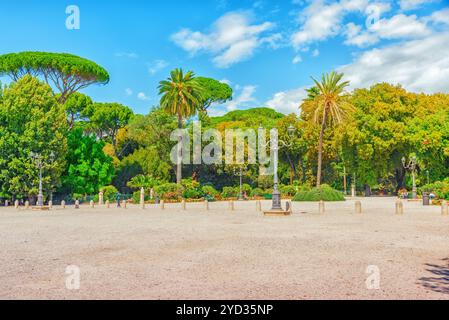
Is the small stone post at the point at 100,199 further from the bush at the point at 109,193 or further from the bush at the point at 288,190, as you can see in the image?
the bush at the point at 288,190

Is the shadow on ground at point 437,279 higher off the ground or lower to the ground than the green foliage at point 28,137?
lower

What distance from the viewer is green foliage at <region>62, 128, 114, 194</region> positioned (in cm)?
4783

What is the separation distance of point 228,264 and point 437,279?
4070mm

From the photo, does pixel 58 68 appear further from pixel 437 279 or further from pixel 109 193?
pixel 437 279

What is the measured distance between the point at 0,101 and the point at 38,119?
169 inches

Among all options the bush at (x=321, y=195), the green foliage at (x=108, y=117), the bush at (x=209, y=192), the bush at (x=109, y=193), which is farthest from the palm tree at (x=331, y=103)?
the green foliage at (x=108, y=117)

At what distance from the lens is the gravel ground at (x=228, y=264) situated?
6.73 meters

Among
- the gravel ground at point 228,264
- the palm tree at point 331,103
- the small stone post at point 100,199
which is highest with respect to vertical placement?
the palm tree at point 331,103

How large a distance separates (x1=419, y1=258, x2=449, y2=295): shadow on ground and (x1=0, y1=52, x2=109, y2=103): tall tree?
4984 cm

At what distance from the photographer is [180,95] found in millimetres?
49500

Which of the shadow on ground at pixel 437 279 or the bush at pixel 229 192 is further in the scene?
the bush at pixel 229 192

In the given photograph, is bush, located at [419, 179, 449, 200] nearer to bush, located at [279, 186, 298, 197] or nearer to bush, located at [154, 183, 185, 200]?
bush, located at [279, 186, 298, 197]

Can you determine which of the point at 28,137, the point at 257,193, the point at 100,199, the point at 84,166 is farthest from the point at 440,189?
the point at 28,137

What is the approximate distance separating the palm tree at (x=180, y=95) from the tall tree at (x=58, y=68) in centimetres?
995
